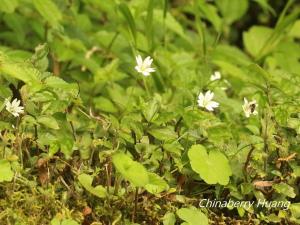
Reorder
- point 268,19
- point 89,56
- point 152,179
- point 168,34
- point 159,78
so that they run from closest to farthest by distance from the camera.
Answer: point 152,179, point 159,78, point 89,56, point 168,34, point 268,19

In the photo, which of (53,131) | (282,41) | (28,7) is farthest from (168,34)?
(53,131)

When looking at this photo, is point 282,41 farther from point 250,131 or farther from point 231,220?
point 231,220

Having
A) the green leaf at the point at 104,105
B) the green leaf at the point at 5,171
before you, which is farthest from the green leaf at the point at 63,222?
the green leaf at the point at 104,105

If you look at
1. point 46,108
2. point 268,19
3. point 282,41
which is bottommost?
point 268,19

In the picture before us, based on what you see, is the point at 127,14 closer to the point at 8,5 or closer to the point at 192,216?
the point at 8,5

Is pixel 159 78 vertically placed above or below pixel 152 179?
below

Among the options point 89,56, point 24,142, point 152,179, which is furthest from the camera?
point 89,56

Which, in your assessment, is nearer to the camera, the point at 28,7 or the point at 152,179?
the point at 152,179
